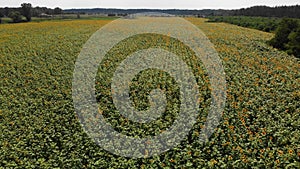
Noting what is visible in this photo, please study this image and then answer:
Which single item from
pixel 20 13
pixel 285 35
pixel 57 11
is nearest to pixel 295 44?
pixel 285 35

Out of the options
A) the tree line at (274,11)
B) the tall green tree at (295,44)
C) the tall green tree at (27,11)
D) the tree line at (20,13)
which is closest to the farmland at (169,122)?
the tall green tree at (295,44)

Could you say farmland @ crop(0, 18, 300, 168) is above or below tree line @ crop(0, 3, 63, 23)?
below

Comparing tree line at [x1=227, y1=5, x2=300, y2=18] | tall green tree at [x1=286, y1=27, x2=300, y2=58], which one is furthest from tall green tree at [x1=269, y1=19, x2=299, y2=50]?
tree line at [x1=227, y1=5, x2=300, y2=18]

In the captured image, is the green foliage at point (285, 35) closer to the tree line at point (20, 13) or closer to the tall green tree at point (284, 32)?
the tall green tree at point (284, 32)

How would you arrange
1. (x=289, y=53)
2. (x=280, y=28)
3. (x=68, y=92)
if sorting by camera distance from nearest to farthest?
(x=68, y=92) < (x=289, y=53) < (x=280, y=28)

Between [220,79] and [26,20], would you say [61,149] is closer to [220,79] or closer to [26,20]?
[220,79]

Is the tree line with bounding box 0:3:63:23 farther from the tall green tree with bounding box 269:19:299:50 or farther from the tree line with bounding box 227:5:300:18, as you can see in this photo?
the tree line with bounding box 227:5:300:18

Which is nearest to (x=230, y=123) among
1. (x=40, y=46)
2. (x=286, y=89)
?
(x=286, y=89)

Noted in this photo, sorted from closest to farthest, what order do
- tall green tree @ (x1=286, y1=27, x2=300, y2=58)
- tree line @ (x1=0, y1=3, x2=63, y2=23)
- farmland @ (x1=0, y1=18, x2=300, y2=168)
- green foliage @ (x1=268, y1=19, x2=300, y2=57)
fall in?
farmland @ (x1=0, y1=18, x2=300, y2=168) < tall green tree @ (x1=286, y1=27, x2=300, y2=58) < green foliage @ (x1=268, y1=19, x2=300, y2=57) < tree line @ (x1=0, y1=3, x2=63, y2=23)

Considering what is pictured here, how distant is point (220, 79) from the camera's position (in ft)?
41.4

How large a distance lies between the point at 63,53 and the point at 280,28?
16.4 meters

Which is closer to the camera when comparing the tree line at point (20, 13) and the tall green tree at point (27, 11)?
the tree line at point (20, 13)

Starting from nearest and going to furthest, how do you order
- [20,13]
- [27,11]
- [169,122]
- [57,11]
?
[169,122] < [27,11] < [20,13] < [57,11]

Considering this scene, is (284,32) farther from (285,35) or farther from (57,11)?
(57,11)
